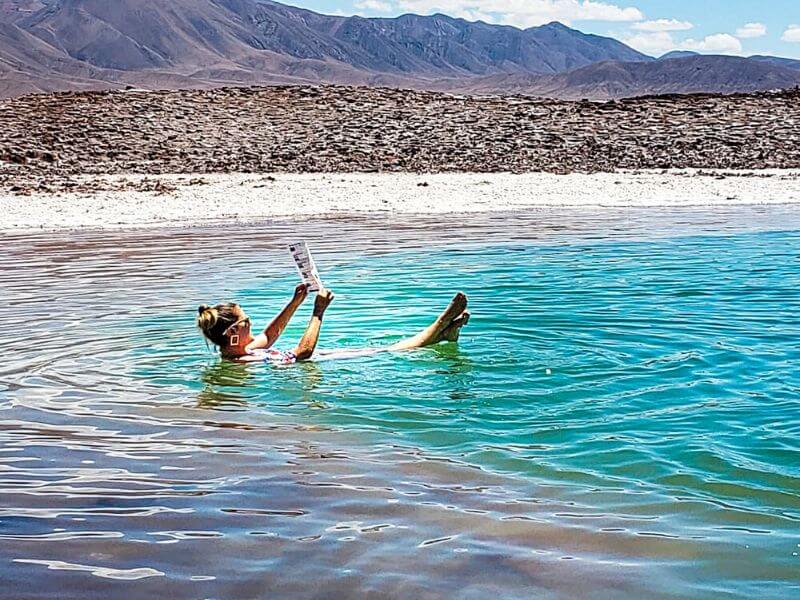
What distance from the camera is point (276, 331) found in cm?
848

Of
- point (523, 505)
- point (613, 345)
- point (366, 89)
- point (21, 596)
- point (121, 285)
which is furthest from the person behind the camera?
point (366, 89)

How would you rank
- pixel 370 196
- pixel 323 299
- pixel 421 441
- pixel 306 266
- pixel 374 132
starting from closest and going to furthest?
pixel 421 441 → pixel 306 266 → pixel 323 299 → pixel 370 196 → pixel 374 132

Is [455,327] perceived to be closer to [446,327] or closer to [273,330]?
[446,327]

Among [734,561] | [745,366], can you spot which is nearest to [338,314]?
[745,366]

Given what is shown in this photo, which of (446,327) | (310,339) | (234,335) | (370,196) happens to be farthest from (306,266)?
(370,196)

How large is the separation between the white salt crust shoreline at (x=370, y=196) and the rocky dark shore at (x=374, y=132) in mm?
1589

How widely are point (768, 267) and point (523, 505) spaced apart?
8.15m

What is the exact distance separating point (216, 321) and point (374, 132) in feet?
71.8

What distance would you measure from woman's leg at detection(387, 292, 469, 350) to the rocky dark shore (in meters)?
16.3

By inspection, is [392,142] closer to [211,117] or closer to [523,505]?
[211,117]

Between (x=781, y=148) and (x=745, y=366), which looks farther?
(x=781, y=148)

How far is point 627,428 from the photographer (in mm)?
6266

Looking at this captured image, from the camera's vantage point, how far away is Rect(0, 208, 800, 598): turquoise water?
422cm

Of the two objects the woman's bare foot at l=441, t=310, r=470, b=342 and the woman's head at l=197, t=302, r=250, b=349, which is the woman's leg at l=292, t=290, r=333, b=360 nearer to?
the woman's head at l=197, t=302, r=250, b=349
